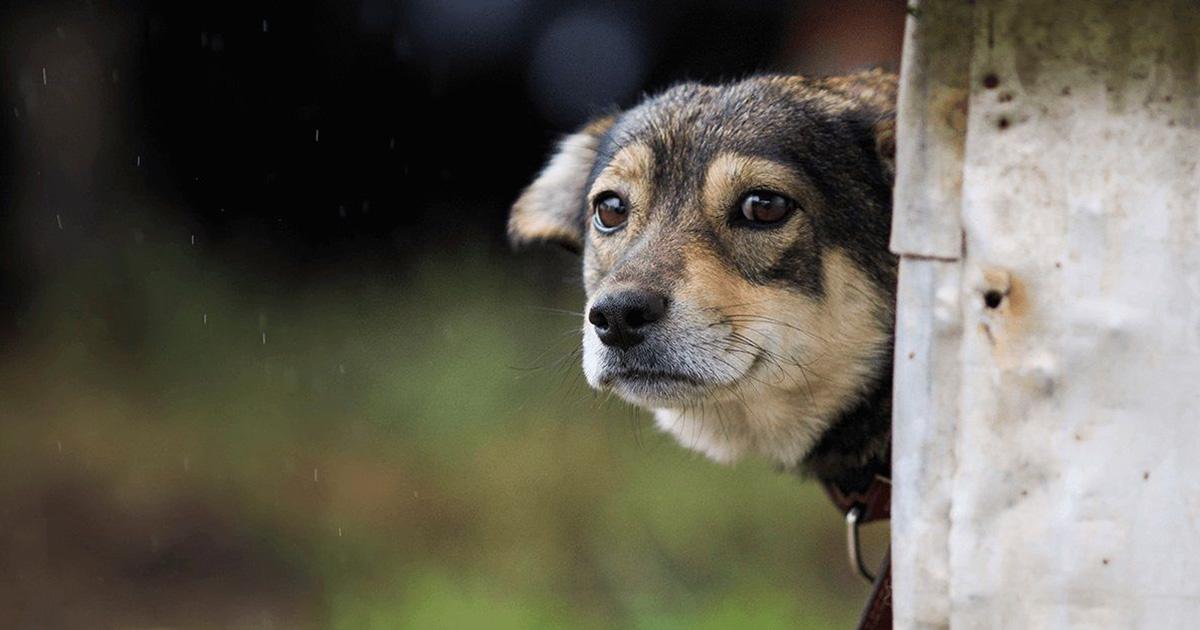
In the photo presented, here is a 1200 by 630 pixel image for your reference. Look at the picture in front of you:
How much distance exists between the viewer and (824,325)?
9.30 feet

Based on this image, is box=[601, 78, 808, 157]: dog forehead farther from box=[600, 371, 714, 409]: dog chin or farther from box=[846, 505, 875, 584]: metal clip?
box=[846, 505, 875, 584]: metal clip

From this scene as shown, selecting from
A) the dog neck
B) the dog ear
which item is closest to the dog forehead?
the dog ear

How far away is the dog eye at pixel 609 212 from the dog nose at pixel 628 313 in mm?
448

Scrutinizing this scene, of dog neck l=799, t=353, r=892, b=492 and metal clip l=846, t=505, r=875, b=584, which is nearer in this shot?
metal clip l=846, t=505, r=875, b=584

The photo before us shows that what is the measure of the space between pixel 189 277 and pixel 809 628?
3.39 m

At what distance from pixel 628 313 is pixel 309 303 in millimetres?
4287

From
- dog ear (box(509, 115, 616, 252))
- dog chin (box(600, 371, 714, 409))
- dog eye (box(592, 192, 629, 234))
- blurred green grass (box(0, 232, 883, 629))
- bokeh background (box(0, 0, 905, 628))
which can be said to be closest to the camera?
dog chin (box(600, 371, 714, 409))

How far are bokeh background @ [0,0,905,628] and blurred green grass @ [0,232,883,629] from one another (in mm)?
14

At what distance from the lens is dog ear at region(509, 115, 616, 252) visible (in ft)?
11.5

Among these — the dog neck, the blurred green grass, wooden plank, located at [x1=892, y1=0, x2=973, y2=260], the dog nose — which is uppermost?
wooden plank, located at [x1=892, y1=0, x2=973, y2=260]

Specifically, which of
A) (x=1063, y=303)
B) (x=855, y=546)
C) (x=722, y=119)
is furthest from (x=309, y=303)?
(x=1063, y=303)

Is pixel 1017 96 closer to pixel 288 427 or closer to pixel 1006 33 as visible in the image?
pixel 1006 33

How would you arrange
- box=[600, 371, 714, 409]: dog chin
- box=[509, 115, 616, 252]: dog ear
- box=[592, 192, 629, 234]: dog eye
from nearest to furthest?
box=[600, 371, 714, 409]: dog chin < box=[592, 192, 629, 234]: dog eye < box=[509, 115, 616, 252]: dog ear

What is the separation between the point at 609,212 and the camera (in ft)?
10.3
